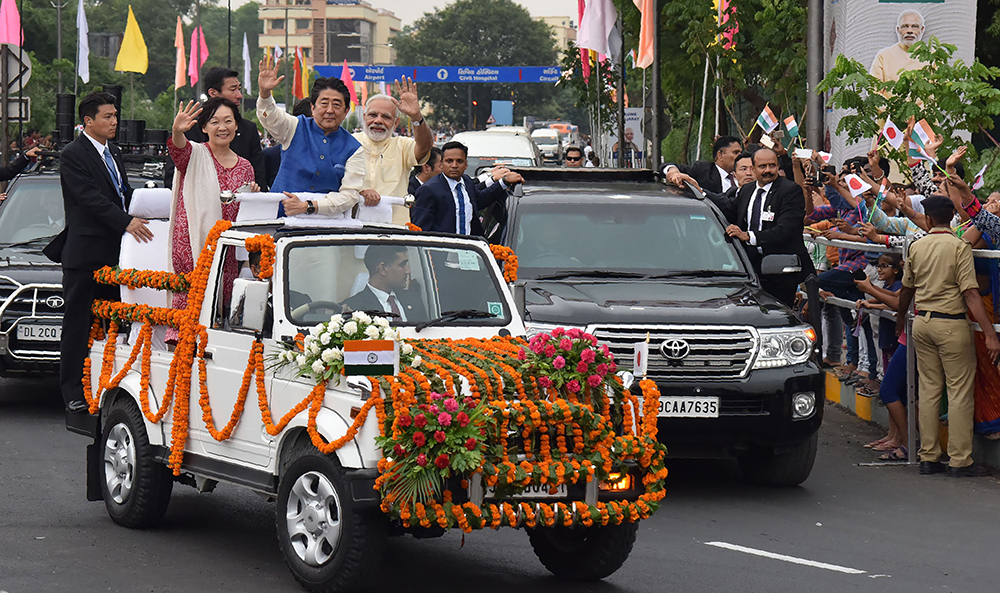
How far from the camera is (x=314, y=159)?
9336mm

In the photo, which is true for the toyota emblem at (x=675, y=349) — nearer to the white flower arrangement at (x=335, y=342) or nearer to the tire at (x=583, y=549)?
the tire at (x=583, y=549)

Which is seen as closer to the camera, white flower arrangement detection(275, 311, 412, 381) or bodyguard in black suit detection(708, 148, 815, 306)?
white flower arrangement detection(275, 311, 412, 381)

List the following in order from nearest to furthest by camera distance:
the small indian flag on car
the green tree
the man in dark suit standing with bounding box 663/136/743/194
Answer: the small indian flag on car → the man in dark suit standing with bounding box 663/136/743/194 → the green tree

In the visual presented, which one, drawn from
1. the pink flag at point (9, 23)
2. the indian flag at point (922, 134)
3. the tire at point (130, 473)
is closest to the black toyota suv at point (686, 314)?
the tire at point (130, 473)

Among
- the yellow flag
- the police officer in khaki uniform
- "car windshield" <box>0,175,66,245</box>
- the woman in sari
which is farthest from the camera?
the yellow flag

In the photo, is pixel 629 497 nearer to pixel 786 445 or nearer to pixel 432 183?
pixel 786 445

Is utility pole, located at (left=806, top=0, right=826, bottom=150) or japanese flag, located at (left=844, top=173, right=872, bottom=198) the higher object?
utility pole, located at (left=806, top=0, right=826, bottom=150)

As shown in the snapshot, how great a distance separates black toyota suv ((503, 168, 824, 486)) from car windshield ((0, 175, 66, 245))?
517 centimetres

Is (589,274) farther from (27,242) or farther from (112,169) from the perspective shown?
(27,242)

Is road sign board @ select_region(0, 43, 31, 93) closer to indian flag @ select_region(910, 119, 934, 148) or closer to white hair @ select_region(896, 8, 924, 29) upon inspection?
white hair @ select_region(896, 8, 924, 29)

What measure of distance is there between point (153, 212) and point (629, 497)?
12.7ft

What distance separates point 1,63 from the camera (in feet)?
70.5

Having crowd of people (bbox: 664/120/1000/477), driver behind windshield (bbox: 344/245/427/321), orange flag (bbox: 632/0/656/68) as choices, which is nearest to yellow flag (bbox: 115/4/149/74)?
orange flag (bbox: 632/0/656/68)

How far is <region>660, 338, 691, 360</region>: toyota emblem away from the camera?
30.2ft
